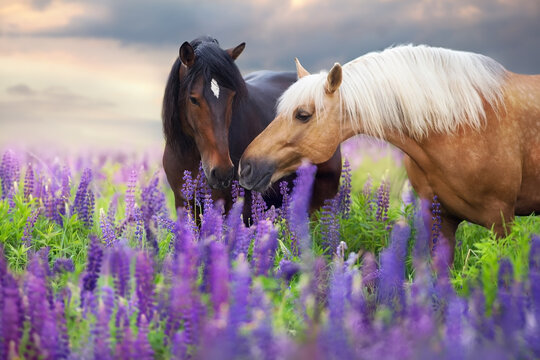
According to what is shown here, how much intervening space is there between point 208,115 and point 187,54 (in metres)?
0.51

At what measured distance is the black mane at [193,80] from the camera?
179 inches

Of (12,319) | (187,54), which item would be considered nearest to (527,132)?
(187,54)

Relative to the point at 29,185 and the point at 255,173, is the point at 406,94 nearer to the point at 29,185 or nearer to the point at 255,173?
the point at 255,173

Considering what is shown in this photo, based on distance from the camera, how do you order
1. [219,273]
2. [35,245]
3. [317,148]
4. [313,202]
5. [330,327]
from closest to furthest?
[330,327] → [219,273] → [317,148] → [35,245] → [313,202]

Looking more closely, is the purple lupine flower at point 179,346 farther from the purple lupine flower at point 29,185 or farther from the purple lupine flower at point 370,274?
the purple lupine flower at point 29,185

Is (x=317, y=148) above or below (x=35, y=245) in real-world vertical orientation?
above

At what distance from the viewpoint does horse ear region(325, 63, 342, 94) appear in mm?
3994

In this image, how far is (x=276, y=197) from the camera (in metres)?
5.65

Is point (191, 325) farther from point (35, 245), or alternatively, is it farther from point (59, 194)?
point (59, 194)

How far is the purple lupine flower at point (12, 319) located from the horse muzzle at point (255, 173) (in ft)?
7.26

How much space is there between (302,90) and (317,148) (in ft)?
1.39

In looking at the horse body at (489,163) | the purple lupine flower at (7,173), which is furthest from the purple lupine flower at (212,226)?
the purple lupine flower at (7,173)

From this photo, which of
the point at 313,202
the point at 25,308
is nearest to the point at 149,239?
the point at 25,308

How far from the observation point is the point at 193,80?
4.53 m
